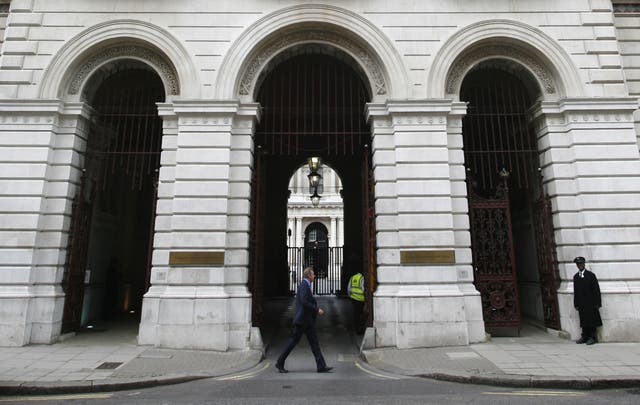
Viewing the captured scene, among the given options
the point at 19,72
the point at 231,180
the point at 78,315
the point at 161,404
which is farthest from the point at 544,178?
the point at 19,72

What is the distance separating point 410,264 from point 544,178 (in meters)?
5.06

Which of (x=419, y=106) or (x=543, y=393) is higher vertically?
(x=419, y=106)

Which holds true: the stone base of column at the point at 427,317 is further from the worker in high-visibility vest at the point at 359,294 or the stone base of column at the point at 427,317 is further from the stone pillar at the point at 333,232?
the stone pillar at the point at 333,232

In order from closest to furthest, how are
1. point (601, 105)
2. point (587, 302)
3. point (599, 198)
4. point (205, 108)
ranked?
point (587, 302), point (599, 198), point (205, 108), point (601, 105)

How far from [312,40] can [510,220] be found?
25.8 feet

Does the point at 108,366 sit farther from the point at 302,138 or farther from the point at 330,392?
the point at 302,138

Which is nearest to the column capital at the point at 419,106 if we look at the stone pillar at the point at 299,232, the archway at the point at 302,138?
the archway at the point at 302,138

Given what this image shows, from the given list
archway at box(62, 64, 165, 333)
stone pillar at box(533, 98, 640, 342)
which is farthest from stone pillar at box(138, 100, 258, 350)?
stone pillar at box(533, 98, 640, 342)

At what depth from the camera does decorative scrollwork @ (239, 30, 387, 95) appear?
39.0ft

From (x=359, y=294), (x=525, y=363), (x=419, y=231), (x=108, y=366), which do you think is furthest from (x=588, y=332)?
(x=108, y=366)

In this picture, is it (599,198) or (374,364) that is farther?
(599,198)

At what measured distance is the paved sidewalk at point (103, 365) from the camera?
7.26 meters

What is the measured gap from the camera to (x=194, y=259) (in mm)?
10461

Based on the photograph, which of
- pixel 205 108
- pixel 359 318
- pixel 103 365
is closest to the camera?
pixel 103 365
